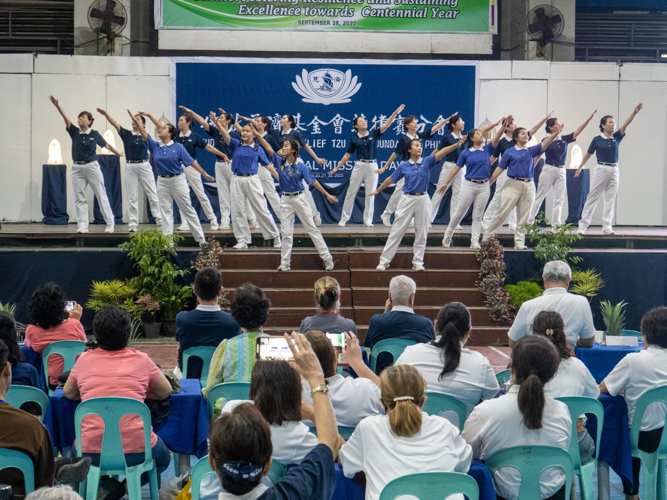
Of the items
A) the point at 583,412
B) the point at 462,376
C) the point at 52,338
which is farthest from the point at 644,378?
the point at 52,338

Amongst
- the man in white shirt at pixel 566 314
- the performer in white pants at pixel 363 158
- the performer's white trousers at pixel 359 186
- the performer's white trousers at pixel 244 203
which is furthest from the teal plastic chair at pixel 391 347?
the performer's white trousers at pixel 359 186

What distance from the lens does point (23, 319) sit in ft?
31.5

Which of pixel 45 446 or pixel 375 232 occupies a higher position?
pixel 375 232

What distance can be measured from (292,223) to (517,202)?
10.5 ft

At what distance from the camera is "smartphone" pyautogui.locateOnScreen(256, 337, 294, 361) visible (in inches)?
142

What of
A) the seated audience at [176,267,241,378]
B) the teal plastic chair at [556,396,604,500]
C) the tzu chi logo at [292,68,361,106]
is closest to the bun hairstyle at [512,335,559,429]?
the teal plastic chair at [556,396,604,500]

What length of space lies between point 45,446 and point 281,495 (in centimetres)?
126

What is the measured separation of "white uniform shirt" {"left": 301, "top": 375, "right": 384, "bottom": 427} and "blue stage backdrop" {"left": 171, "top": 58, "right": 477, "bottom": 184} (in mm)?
10075

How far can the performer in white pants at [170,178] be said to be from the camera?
1009 cm

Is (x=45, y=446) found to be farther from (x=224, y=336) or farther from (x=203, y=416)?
(x=224, y=336)

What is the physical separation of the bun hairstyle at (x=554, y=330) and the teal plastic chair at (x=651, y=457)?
481 millimetres

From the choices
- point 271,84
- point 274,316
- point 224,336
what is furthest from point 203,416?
point 271,84

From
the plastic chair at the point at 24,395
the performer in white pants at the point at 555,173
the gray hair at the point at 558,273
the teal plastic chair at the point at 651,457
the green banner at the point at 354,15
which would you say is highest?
the green banner at the point at 354,15

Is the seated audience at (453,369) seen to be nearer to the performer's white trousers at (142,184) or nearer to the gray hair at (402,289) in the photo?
the gray hair at (402,289)
